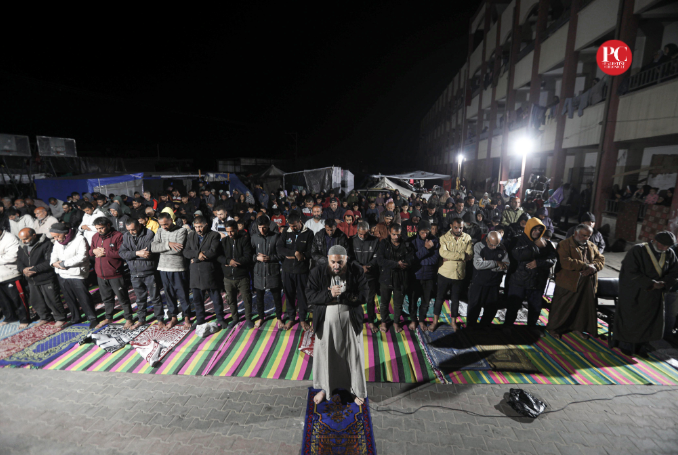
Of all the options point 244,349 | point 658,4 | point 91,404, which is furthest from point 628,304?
point 658,4

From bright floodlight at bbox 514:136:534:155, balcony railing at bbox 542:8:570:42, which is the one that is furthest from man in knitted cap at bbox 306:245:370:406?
bright floodlight at bbox 514:136:534:155

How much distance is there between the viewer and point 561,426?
3.59 m

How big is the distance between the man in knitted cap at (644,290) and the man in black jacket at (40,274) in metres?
9.69

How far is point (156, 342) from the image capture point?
5312 mm

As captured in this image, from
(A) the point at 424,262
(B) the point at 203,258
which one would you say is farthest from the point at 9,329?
(A) the point at 424,262

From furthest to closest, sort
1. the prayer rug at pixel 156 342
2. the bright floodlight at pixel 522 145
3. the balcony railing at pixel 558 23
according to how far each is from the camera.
A: the bright floodlight at pixel 522 145 < the balcony railing at pixel 558 23 < the prayer rug at pixel 156 342

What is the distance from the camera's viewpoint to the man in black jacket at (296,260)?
546 centimetres

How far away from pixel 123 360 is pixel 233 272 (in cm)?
212

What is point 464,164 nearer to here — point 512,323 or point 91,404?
point 512,323

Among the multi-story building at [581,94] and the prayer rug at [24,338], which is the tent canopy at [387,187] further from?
the prayer rug at [24,338]

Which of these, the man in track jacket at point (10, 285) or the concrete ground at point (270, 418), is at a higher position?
the man in track jacket at point (10, 285)

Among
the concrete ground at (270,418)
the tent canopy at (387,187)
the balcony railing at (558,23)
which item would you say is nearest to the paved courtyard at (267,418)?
the concrete ground at (270,418)

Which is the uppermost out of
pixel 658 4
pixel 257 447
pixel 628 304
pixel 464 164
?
pixel 658 4

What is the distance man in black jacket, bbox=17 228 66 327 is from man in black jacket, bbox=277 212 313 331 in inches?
169
